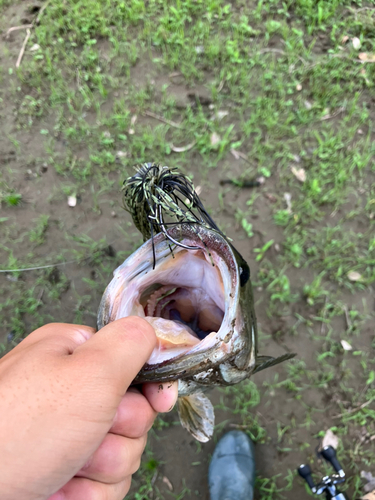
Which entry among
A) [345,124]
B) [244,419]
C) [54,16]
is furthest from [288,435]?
[54,16]

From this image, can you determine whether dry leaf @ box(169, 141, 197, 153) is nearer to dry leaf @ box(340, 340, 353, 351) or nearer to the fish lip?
the fish lip

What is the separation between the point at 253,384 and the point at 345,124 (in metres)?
2.90

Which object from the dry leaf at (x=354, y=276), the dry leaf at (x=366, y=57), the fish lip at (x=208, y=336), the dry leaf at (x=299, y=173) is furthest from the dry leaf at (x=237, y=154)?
the fish lip at (x=208, y=336)

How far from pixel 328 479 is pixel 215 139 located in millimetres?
3225

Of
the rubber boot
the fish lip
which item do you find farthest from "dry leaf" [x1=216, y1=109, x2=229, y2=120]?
the rubber boot

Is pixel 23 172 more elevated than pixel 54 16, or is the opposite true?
pixel 54 16

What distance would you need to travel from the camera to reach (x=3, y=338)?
3.07m

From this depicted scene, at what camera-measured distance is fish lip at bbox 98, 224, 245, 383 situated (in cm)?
132

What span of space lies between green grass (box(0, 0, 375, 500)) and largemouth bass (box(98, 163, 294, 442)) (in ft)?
4.98

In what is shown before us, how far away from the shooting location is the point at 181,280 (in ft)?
5.93

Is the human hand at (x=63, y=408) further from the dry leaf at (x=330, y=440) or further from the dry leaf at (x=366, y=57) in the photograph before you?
the dry leaf at (x=366, y=57)

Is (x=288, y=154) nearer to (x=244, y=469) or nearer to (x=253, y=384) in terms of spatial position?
(x=253, y=384)

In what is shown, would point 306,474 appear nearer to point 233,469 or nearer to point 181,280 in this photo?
point 233,469

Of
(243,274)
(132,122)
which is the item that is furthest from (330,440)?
(132,122)
